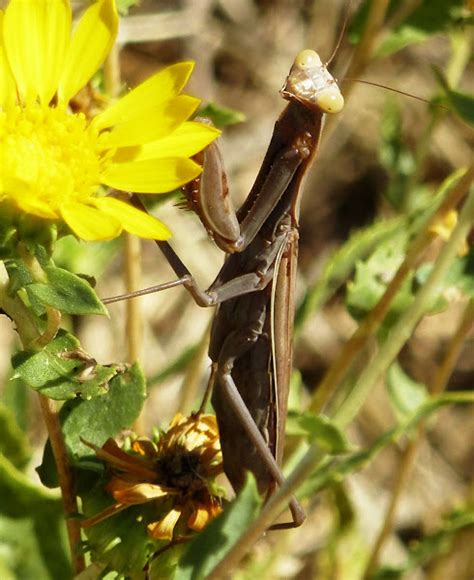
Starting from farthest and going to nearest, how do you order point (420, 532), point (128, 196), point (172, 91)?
point (420, 532)
point (128, 196)
point (172, 91)

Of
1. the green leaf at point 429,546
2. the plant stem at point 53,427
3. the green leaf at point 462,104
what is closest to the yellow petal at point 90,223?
the plant stem at point 53,427

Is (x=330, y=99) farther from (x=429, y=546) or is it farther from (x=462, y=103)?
(x=429, y=546)

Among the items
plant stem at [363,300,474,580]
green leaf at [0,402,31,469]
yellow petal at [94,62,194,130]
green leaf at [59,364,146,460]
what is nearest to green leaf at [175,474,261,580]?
green leaf at [59,364,146,460]

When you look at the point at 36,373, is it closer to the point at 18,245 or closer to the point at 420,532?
the point at 18,245

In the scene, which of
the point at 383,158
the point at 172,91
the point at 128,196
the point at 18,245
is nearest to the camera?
the point at 18,245

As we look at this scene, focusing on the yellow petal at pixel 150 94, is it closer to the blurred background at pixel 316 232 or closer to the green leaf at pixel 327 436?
the green leaf at pixel 327 436

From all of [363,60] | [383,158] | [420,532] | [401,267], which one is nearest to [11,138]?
[401,267]

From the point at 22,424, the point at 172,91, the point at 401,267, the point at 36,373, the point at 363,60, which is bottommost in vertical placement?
the point at 22,424
